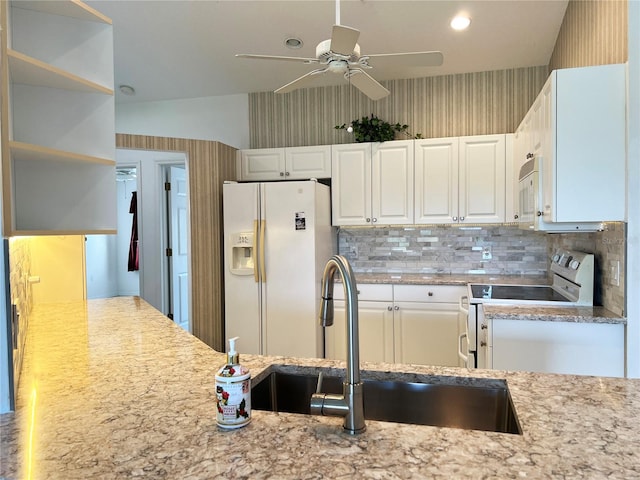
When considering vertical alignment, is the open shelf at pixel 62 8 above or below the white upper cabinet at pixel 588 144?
above

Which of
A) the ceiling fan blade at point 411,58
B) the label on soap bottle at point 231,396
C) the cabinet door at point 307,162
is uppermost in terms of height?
the ceiling fan blade at point 411,58

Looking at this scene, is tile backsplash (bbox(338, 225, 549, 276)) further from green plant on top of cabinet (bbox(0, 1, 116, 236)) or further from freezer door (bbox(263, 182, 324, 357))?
green plant on top of cabinet (bbox(0, 1, 116, 236))

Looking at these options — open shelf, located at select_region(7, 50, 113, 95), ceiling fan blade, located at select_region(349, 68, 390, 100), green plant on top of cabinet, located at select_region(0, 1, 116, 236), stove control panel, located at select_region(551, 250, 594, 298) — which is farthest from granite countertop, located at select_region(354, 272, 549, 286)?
open shelf, located at select_region(7, 50, 113, 95)

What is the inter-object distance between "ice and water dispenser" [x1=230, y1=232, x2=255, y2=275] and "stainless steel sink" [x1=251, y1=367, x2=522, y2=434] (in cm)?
245

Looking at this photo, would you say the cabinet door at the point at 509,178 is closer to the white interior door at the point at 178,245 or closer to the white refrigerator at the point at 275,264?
the white refrigerator at the point at 275,264

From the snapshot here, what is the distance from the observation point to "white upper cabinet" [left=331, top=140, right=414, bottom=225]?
13.0 feet

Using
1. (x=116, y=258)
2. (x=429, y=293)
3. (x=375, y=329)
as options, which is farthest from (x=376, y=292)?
(x=116, y=258)

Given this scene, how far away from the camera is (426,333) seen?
12.0 feet

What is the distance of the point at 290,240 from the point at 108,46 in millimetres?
2253

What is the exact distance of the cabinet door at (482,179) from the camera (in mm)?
3773

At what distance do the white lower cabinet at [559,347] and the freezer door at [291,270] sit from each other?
1.70 metres

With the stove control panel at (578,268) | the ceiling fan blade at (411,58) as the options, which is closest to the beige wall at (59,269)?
the ceiling fan blade at (411,58)

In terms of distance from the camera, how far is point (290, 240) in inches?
148

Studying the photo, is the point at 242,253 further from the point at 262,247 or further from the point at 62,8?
the point at 62,8
